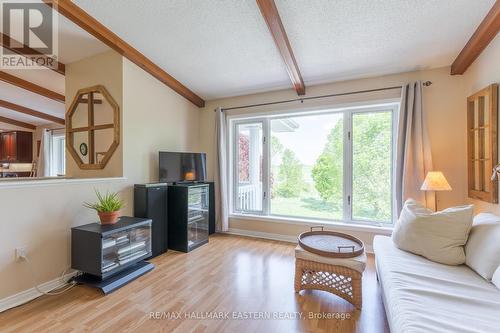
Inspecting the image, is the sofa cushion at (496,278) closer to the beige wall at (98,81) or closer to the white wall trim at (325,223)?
the white wall trim at (325,223)

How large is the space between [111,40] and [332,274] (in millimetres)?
3429

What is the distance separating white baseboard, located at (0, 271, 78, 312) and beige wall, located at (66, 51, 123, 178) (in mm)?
1301

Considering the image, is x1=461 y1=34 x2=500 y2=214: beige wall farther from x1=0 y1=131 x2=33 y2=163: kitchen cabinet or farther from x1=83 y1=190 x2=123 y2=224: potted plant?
x1=0 y1=131 x2=33 y2=163: kitchen cabinet

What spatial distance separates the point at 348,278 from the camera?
79.6 inches

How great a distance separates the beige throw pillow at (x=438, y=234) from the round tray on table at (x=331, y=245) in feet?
1.24

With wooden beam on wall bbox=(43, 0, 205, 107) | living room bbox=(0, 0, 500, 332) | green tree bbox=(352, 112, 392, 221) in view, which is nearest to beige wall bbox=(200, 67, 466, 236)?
living room bbox=(0, 0, 500, 332)

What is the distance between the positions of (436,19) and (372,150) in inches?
64.2

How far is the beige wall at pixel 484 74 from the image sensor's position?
85.8 inches

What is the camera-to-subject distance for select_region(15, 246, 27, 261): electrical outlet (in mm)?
2104

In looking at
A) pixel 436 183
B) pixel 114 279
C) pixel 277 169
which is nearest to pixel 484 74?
pixel 436 183

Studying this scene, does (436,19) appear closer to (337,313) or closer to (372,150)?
(372,150)

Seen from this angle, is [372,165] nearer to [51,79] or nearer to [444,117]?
[444,117]

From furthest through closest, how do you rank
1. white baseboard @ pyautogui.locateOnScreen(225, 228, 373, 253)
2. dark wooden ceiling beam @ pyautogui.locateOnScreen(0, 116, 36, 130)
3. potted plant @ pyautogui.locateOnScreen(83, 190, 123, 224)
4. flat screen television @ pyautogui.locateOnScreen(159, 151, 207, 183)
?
dark wooden ceiling beam @ pyautogui.locateOnScreen(0, 116, 36, 130)
white baseboard @ pyautogui.locateOnScreen(225, 228, 373, 253)
flat screen television @ pyautogui.locateOnScreen(159, 151, 207, 183)
potted plant @ pyautogui.locateOnScreen(83, 190, 123, 224)

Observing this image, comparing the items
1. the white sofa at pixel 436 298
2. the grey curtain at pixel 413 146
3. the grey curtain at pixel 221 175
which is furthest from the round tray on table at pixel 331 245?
the grey curtain at pixel 221 175
